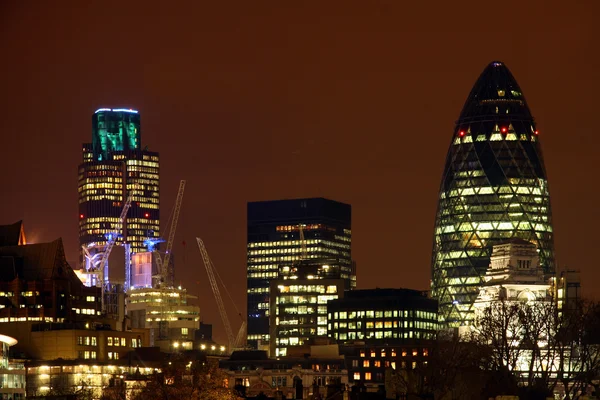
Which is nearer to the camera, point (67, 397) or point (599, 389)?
point (67, 397)

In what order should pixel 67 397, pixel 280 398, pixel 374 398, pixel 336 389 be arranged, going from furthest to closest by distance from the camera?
1. pixel 67 397
2. pixel 280 398
3. pixel 336 389
4. pixel 374 398

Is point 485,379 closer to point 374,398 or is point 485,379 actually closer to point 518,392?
point 518,392

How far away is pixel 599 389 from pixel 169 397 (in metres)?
49.9

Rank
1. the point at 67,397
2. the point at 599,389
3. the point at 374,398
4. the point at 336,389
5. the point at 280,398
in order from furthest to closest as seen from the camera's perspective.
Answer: the point at 599,389 < the point at 67,397 < the point at 280,398 < the point at 336,389 < the point at 374,398

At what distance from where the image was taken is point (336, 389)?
161 m

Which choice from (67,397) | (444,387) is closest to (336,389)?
(444,387)

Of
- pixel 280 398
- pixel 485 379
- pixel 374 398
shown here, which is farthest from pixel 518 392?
pixel 374 398

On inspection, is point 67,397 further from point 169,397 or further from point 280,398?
point 280,398

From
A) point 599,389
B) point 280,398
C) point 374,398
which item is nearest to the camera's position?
point 374,398

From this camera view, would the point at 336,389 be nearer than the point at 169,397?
Yes

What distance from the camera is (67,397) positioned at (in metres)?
185

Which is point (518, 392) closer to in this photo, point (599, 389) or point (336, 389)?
point (599, 389)

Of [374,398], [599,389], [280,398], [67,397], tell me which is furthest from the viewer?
[599,389]

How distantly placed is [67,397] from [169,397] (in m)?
11.3
